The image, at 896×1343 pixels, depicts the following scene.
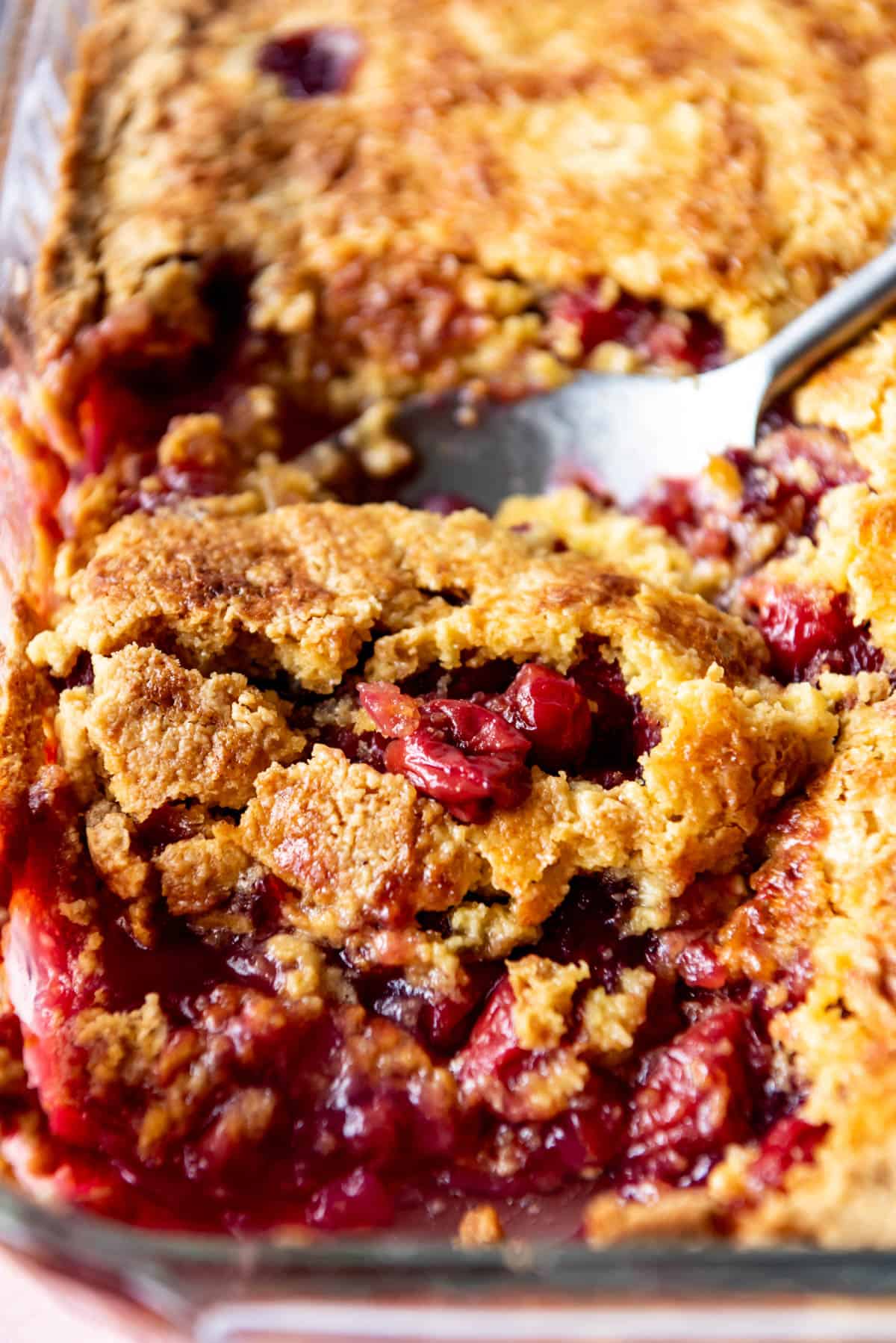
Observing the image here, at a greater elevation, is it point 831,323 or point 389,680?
point 831,323

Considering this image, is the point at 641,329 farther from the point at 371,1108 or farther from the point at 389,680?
the point at 371,1108

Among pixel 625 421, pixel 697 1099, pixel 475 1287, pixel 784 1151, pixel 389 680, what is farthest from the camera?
pixel 625 421

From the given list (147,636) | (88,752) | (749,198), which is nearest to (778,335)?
(749,198)

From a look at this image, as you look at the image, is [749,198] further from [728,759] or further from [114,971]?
[114,971]

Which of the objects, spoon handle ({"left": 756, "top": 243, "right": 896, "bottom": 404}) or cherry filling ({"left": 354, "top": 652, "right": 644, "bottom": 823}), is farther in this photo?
spoon handle ({"left": 756, "top": 243, "right": 896, "bottom": 404})

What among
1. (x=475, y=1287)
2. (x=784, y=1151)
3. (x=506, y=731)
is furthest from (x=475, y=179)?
(x=475, y=1287)

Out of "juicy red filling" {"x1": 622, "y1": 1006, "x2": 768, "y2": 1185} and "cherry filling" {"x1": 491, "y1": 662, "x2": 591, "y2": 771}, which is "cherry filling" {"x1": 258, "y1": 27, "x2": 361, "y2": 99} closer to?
"cherry filling" {"x1": 491, "y1": 662, "x2": 591, "y2": 771}

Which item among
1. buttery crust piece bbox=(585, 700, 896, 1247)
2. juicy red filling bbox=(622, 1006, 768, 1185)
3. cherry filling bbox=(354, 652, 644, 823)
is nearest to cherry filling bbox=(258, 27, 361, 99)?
cherry filling bbox=(354, 652, 644, 823)
